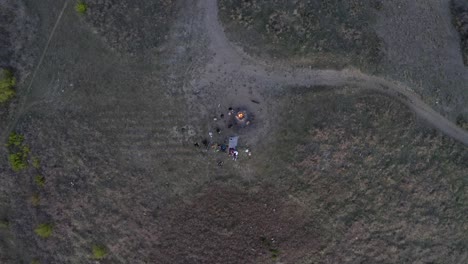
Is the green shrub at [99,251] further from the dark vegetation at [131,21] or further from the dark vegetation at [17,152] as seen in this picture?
the dark vegetation at [131,21]

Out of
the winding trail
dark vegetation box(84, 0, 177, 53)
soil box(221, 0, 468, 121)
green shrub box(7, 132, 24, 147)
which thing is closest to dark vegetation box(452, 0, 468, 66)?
soil box(221, 0, 468, 121)

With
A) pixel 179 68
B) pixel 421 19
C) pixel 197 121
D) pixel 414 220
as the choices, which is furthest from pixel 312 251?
pixel 421 19

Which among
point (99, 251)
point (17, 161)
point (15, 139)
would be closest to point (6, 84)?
point (15, 139)

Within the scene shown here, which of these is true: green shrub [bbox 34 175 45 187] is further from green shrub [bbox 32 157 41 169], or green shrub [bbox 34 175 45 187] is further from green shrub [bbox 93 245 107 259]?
green shrub [bbox 93 245 107 259]

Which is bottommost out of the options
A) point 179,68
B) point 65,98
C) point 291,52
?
point 65,98

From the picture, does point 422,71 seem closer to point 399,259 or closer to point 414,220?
point 414,220

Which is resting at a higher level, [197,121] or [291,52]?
[291,52]
